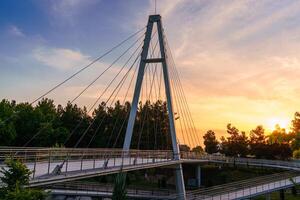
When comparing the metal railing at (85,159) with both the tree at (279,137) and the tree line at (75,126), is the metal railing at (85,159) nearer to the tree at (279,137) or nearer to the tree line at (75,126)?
the tree at (279,137)

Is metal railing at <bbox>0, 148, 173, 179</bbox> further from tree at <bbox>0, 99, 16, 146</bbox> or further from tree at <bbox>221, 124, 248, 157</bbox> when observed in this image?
tree at <bbox>221, 124, 248, 157</bbox>

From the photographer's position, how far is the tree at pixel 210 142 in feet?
303

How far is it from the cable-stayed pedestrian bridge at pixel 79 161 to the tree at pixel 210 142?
121 ft

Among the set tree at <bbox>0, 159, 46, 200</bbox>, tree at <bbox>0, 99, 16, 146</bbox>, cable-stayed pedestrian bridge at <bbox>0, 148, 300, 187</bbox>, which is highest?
tree at <bbox>0, 99, 16, 146</bbox>

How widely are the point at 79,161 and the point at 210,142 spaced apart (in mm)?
68959

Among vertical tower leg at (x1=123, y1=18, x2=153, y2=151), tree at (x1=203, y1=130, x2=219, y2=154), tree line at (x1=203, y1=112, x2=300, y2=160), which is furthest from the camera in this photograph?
A: tree at (x1=203, y1=130, x2=219, y2=154)

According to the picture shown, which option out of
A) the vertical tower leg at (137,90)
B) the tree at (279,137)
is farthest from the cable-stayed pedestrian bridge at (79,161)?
the tree at (279,137)

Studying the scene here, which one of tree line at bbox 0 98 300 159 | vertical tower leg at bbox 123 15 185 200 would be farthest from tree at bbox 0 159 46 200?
tree line at bbox 0 98 300 159

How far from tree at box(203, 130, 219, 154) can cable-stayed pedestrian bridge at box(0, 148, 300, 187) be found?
36.8 meters

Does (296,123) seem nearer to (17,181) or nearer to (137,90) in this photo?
(137,90)

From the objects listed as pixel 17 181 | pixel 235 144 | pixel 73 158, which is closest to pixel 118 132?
pixel 235 144

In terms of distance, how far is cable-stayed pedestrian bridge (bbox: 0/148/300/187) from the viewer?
63.9 ft

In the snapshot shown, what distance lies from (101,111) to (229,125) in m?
27.7

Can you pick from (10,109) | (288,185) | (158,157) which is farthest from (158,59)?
(10,109)
